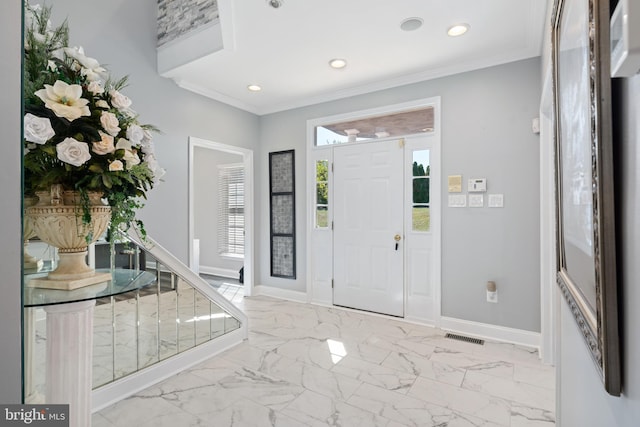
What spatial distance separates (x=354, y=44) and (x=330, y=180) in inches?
65.4

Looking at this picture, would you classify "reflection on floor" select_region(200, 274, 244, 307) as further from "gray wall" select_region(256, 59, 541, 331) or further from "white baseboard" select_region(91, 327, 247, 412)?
"gray wall" select_region(256, 59, 541, 331)

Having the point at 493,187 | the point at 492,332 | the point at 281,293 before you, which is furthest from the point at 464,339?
the point at 281,293

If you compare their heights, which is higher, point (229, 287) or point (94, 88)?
point (94, 88)

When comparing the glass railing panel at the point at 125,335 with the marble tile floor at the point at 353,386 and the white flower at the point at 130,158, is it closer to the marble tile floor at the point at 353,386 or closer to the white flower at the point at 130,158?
the marble tile floor at the point at 353,386

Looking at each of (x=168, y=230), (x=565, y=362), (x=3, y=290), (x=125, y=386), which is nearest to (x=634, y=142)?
(x=3, y=290)

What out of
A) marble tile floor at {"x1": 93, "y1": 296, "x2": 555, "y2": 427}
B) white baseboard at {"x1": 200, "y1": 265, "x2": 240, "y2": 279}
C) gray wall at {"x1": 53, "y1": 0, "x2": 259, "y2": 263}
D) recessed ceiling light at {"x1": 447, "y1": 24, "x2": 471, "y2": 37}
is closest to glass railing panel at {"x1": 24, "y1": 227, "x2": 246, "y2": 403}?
marble tile floor at {"x1": 93, "y1": 296, "x2": 555, "y2": 427}

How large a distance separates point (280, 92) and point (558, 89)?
3.35 metres

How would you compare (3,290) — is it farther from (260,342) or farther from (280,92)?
(280,92)

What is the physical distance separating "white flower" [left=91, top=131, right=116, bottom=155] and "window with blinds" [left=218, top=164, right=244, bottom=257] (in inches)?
197

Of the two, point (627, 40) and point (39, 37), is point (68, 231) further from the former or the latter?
point (627, 40)

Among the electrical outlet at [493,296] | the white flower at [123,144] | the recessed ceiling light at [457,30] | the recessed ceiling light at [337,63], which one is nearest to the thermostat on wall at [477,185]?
the electrical outlet at [493,296]

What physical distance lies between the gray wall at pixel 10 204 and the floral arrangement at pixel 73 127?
412 mm

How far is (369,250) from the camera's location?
3816mm

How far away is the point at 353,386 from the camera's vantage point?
7.36 feet
